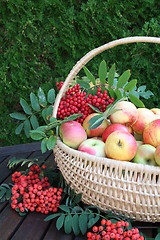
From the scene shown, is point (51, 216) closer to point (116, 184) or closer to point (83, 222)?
point (83, 222)

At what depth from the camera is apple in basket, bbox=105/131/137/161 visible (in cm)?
81

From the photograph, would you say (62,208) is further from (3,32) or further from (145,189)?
(3,32)

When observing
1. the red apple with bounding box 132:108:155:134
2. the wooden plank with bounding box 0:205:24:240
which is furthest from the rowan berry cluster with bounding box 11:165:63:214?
the red apple with bounding box 132:108:155:134

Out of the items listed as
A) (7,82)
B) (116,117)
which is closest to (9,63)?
(7,82)

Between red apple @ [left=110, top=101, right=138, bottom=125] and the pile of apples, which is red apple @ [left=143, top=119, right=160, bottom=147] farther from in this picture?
red apple @ [left=110, top=101, right=138, bottom=125]

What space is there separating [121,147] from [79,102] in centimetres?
27

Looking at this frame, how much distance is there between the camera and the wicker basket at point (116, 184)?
74cm

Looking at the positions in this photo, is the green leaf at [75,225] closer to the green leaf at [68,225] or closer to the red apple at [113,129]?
the green leaf at [68,225]

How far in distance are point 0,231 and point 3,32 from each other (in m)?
1.71

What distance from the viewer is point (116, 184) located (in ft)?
2.50

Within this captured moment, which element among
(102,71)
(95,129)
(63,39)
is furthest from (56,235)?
(63,39)

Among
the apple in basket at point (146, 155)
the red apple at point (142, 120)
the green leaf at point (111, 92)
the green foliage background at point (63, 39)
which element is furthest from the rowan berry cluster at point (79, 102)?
the green foliage background at point (63, 39)

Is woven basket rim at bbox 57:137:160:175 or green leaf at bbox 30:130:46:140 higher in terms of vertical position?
green leaf at bbox 30:130:46:140

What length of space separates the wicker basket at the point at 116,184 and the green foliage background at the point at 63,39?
124 cm
